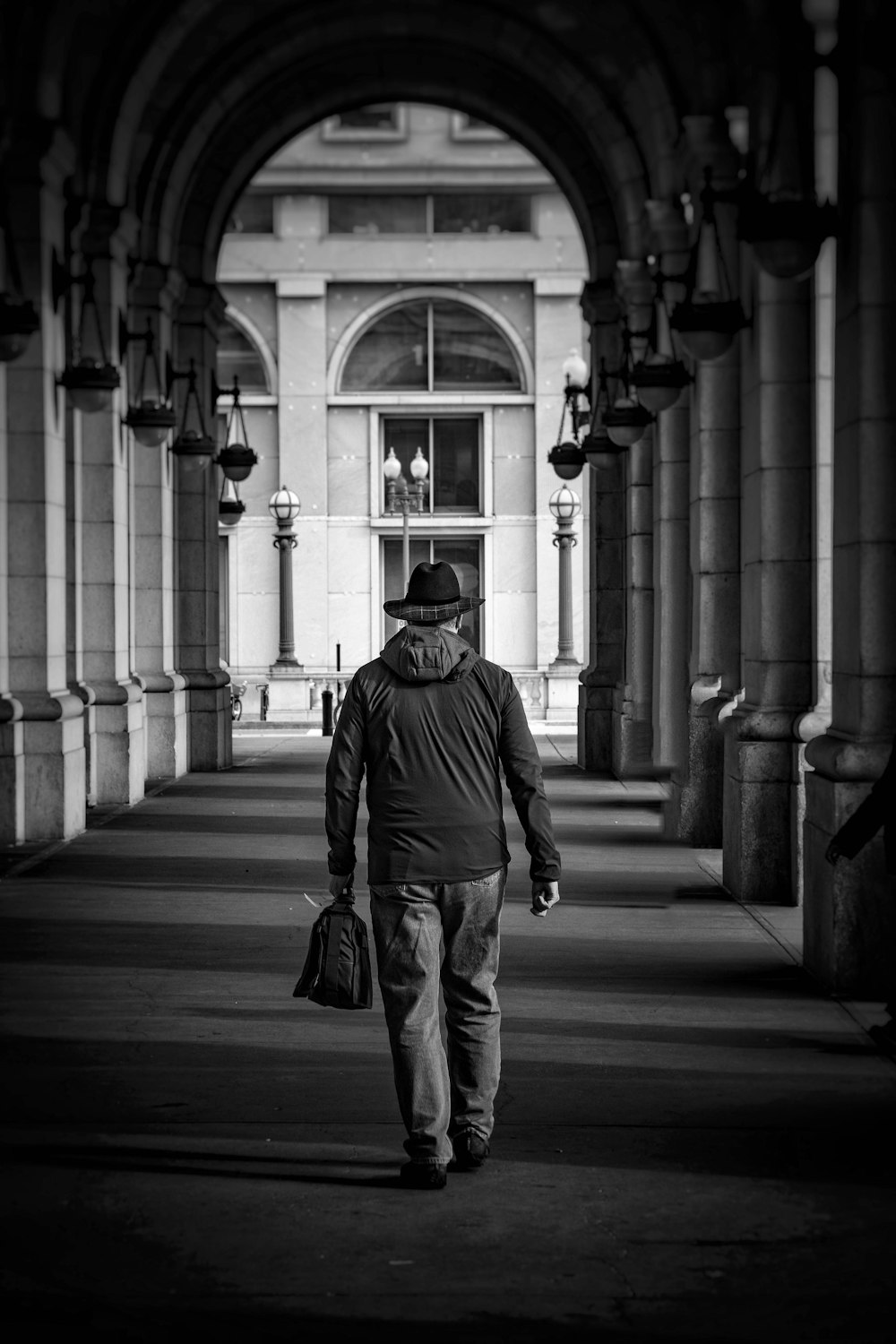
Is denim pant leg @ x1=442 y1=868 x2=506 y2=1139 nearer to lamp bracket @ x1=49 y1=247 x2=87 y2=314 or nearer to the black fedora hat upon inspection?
the black fedora hat

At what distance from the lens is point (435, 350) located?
45.4 metres

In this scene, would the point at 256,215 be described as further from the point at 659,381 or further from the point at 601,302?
the point at 659,381

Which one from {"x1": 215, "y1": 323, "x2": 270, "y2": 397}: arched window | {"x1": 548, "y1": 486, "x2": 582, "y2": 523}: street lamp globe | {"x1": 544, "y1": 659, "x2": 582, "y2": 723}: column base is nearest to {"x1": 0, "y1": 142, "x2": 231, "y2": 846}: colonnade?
{"x1": 548, "y1": 486, "x2": 582, "y2": 523}: street lamp globe

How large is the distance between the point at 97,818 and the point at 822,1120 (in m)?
12.0

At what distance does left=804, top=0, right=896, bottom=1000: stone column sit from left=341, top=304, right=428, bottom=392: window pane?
119 ft

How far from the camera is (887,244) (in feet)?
30.7

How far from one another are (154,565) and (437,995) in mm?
16602

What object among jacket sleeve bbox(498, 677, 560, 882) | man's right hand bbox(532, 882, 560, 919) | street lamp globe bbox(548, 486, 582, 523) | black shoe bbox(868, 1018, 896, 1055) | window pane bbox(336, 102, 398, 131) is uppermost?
window pane bbox(336, 102, 398, 131)

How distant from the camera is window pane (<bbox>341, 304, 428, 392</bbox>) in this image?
45.5m

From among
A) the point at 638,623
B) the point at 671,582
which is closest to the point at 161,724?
the point at 638,623

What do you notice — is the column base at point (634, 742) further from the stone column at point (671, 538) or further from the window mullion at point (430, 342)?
the window mullion at point (430, 342)

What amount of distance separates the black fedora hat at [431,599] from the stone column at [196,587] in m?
17.5

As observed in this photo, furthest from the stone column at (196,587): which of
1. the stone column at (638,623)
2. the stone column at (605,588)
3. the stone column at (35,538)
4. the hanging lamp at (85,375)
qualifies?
the stone column at (35,538)

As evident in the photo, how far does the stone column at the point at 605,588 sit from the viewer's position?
23.9 meters
